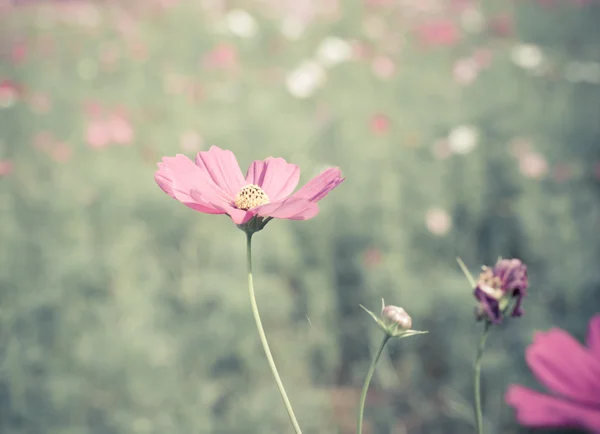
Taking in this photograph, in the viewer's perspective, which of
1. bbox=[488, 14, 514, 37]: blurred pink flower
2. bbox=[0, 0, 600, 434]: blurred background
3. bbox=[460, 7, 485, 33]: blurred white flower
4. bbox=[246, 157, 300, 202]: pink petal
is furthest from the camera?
bbox=[460, 7, 485, 33]: blurred white flower

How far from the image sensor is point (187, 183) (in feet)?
1.04

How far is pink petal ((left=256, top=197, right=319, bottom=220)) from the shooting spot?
0.28 meters

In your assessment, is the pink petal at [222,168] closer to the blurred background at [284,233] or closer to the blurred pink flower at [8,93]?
the blurred background at [284,233]

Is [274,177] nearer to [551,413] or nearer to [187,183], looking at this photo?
[187,183]

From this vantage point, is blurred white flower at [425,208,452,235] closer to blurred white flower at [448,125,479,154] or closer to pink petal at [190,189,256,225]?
blurred white flower at [448,125,479,154]

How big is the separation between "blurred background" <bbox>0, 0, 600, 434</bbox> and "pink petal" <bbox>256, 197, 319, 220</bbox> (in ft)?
1.81

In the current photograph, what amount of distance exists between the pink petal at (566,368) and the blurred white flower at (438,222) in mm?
885

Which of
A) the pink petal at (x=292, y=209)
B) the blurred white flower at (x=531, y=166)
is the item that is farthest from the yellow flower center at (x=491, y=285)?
the blurred white flower at (x=531, y=166)

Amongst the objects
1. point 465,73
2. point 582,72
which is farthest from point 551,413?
point 582,72

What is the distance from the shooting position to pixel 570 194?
1.38m

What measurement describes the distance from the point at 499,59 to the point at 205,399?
5.54 feet

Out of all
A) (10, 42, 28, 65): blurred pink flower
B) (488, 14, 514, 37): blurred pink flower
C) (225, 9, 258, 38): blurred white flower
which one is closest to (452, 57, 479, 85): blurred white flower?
(488, 14, 514, 37): blurred pink flower

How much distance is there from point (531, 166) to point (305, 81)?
0.75m

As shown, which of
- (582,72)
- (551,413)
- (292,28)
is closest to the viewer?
(551,413)
